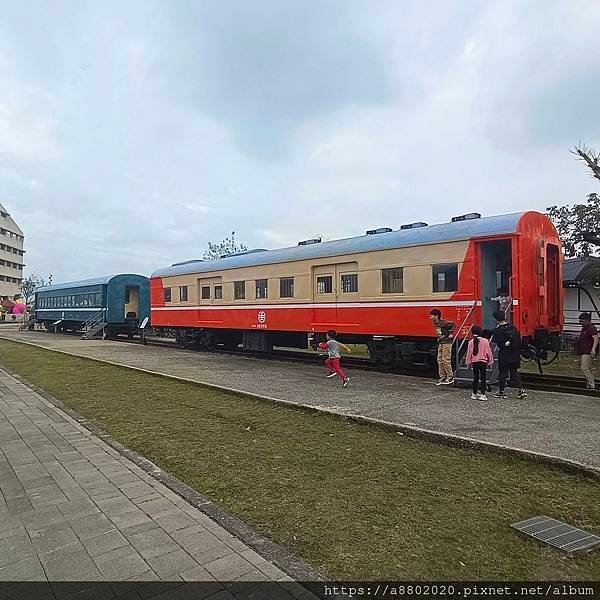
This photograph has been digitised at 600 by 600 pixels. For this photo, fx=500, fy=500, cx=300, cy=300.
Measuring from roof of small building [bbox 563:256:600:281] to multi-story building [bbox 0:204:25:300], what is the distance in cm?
8857

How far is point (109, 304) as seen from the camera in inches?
1033

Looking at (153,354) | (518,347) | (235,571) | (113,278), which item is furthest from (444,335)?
(113,278)

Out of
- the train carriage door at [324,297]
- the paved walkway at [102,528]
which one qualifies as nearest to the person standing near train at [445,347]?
the train carriage door at [324,297]

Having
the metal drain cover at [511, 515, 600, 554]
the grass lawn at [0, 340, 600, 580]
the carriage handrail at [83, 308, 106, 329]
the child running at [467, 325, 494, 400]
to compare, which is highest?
the carriage handrail at [83, 308, 106, 329]

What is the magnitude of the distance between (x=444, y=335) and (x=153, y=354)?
1084 cm

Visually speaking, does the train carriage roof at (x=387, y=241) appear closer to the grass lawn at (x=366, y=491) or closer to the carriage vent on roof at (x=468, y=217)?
the carriage vent on roof at (x=468, y=217)

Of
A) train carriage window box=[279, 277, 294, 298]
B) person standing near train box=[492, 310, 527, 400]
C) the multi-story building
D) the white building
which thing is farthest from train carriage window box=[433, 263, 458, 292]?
the multi-story building

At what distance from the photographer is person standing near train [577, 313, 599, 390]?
9609 mm

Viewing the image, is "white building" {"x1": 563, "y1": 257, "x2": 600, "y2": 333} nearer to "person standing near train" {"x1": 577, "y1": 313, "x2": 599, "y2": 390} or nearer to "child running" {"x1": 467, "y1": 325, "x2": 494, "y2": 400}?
"person standing near train" {"x1": 577, "y1": 313, "x2": 599, "y2": 390}

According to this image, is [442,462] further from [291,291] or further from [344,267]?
[291,291]

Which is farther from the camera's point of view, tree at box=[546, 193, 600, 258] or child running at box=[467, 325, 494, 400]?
tree at box=[546, 193, 600, 258]

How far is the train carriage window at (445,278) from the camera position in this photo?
10.6 m

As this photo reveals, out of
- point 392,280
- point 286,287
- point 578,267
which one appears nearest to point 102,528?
point 392,280

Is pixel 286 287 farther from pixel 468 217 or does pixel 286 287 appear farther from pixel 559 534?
pixel 559 534
